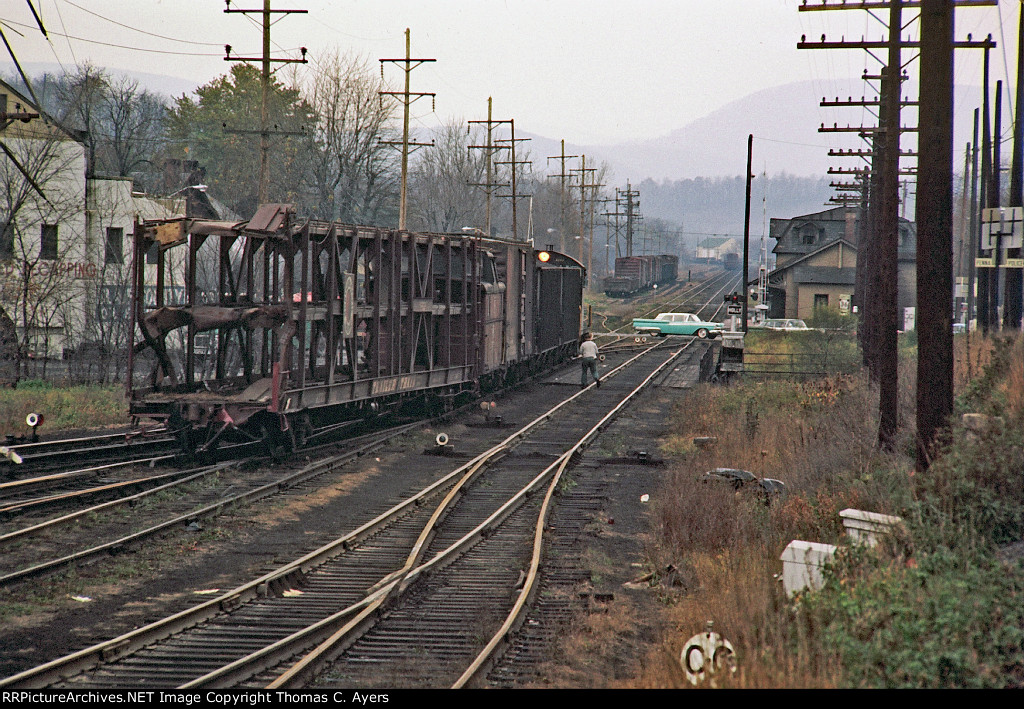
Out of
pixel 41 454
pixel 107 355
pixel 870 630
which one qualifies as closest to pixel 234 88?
pixel 107 355

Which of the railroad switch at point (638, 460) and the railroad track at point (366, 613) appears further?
the railroad switch at point (638, 460)

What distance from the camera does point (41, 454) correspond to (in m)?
15.6

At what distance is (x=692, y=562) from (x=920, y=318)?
381 centimetres

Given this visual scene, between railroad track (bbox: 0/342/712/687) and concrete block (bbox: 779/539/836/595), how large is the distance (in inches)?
104

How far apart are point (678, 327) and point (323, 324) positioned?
39.6 meters

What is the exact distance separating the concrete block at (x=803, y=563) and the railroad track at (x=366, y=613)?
104 inches

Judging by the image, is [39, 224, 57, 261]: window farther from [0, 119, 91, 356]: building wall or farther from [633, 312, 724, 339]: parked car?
[633, 312, 724, 339]: parked car

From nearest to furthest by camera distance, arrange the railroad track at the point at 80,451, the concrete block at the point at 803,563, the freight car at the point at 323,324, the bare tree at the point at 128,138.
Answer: the concrete block at the point at 803,563
the railroad track at the point at 80,451
the freight car at the point at 323,324
the bare tree at the point at 128,138

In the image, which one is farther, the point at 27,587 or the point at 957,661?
the point at 27,587

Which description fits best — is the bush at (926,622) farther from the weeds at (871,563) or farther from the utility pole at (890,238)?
the utility pole at (890,238)

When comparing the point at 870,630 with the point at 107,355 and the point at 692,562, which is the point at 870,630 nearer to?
the point at 692,562

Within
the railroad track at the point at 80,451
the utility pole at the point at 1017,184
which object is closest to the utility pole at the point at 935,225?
the railroad track at the point at 80,451

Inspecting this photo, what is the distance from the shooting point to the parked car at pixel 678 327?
2210 inches
